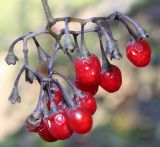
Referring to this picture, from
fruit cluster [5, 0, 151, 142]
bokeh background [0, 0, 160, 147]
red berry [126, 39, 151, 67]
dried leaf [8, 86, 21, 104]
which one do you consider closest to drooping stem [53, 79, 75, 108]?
fruit cluster [5, 0, 151, 142]

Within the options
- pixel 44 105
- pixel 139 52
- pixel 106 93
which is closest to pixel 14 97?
pixel 44 105

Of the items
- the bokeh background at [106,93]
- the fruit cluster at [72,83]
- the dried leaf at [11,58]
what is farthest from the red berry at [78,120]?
the bokeh background at [106,93]

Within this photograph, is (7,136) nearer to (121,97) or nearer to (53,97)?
(121,97)

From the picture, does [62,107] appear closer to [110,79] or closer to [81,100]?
[81,100]

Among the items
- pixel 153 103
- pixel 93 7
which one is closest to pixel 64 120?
pixel 153 103

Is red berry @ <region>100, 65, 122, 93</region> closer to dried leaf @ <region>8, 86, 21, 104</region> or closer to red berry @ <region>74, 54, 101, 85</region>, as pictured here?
red berry @ <region>74, 54, 101, 85</region>

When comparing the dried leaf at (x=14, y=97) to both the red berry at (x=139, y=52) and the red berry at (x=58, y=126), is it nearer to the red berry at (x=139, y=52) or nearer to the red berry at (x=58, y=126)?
the red berry at (x=58, y=126)
